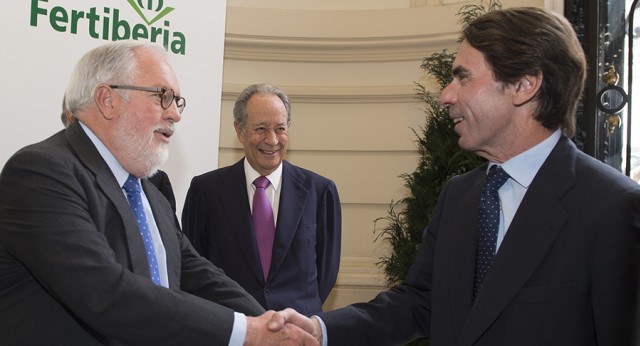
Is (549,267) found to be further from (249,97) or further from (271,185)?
(249,97)

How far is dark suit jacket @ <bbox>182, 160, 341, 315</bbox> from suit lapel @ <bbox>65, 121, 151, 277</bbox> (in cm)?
141

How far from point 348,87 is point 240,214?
2.69 meters

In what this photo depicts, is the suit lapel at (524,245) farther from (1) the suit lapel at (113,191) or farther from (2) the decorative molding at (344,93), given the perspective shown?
(2) the decorative molding at (344,93)

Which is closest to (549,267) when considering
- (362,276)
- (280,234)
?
(280,234)

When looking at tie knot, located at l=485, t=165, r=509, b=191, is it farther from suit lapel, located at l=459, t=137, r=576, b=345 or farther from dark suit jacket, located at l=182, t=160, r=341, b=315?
dark suit jacket, located at l=182, t=160, r=341, b=315

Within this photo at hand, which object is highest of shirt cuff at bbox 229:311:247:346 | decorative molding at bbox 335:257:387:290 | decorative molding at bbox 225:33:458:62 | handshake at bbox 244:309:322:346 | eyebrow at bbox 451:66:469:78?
decorative molding at bbox 225:33:458:62

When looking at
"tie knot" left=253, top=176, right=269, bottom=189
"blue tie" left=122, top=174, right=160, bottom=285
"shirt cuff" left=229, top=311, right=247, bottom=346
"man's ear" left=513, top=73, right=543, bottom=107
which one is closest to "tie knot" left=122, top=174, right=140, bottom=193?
"blue tie" left=122, top=174, right=160, bottom=285

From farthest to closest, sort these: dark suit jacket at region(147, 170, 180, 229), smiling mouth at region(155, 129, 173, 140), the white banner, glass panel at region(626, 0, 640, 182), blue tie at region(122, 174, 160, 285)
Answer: glass panel at region(626, 0, 640, 182), dark suit jacket at region(147, 170, 180, 229), the white banner, smiling mouth at region(155, 129, 173, 140), blue tie at region(122, 174, 160, 285)

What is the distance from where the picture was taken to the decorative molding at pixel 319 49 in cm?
619

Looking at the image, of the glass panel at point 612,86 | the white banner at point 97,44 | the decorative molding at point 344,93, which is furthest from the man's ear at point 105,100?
the decorative molding at point 344,93

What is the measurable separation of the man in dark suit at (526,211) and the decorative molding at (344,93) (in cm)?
372

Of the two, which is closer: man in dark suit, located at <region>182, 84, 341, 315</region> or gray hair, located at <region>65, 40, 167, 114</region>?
gray hair, located at <region>65, 40, 167, 114</region>

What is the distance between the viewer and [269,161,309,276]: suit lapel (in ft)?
12.3

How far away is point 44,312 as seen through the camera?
211cm
